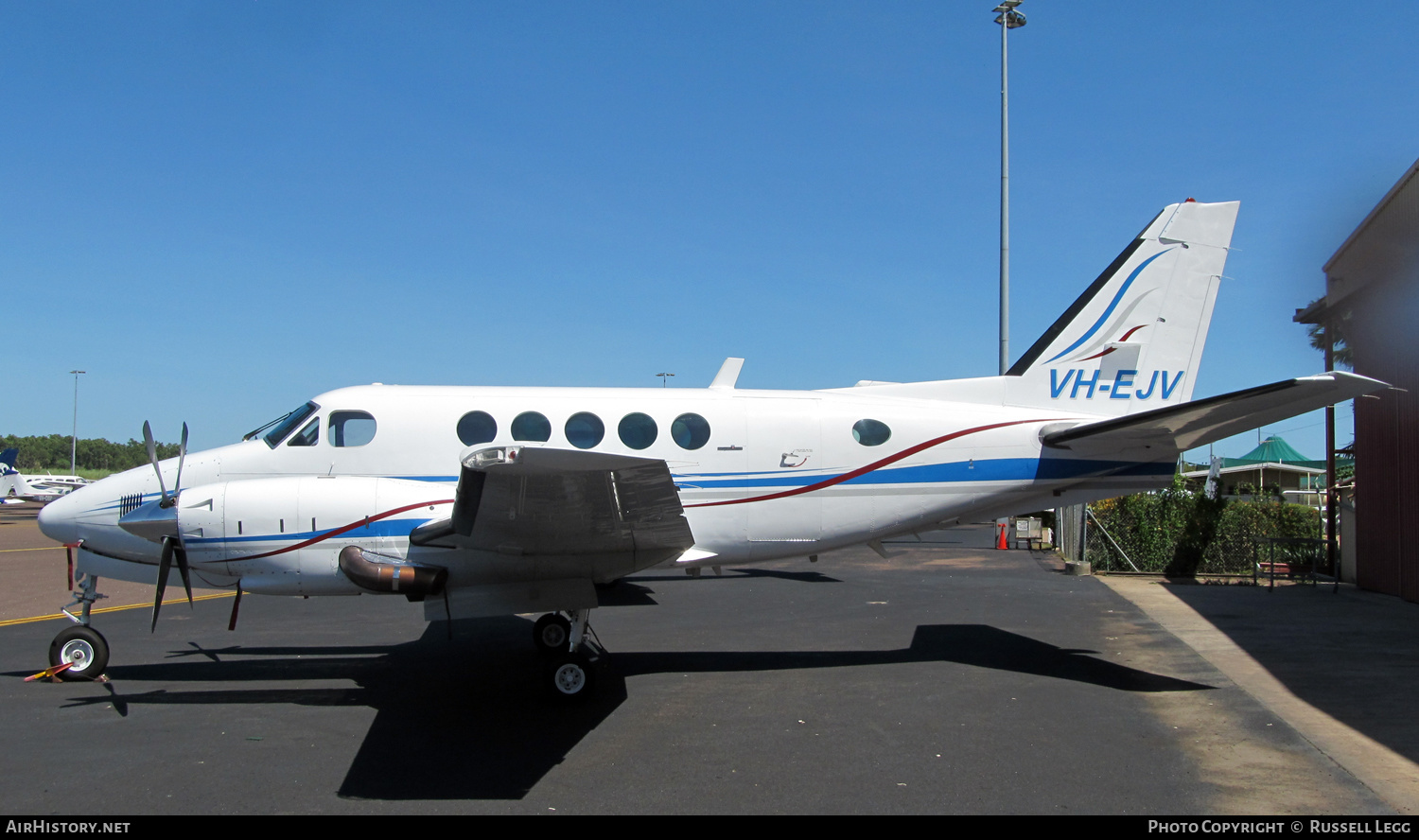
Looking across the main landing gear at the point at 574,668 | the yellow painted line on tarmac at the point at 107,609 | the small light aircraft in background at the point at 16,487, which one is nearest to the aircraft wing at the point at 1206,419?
the main landing gear at the point at 574,668

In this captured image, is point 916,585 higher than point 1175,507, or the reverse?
point 1175,507

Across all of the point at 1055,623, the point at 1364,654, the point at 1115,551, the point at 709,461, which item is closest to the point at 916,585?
the point at 1055,623

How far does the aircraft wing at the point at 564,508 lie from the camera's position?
581 cm

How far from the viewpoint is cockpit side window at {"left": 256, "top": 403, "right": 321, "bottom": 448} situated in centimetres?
856

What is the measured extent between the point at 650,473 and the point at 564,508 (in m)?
1.02

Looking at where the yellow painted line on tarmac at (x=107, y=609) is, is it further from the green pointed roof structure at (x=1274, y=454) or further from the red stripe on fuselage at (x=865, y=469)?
the green pointed roof structure at (x=1274, y=454)

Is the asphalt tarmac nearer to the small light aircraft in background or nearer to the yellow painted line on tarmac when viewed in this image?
the yellow painted line on tarmac

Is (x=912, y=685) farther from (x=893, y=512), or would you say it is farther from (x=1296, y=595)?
(x=1296, y=595)

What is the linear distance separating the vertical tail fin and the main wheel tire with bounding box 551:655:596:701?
5654 mm

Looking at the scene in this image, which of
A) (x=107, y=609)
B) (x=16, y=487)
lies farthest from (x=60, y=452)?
(x=107, y=609)

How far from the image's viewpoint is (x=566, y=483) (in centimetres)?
660

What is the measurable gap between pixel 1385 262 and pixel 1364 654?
725cm

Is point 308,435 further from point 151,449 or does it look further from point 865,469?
point 865,469

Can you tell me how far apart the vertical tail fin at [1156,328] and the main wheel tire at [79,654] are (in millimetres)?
9612
